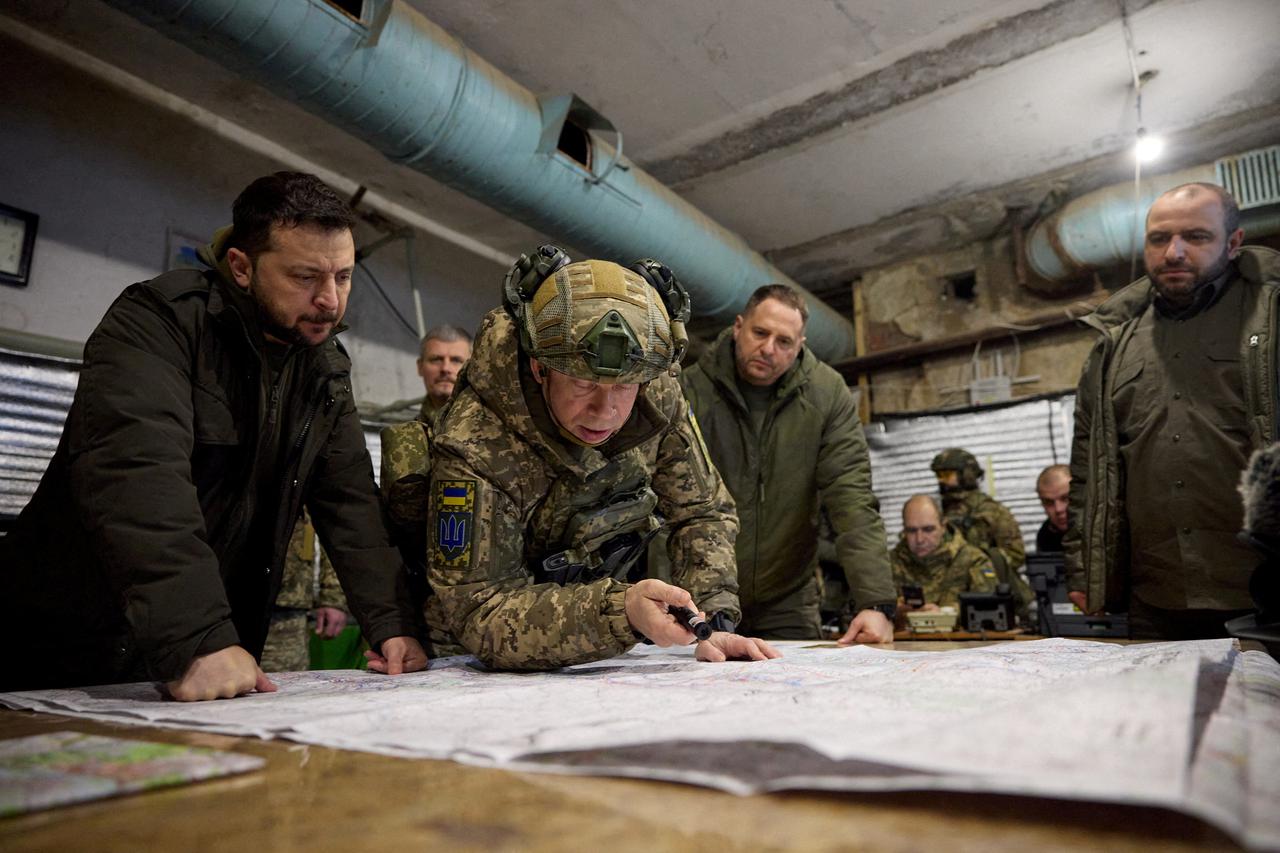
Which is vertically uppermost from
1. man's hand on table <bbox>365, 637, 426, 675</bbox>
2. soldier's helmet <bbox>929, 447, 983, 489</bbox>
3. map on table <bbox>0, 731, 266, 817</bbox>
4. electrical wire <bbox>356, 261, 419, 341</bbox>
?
electrical wire <bbox>356, 261, 419, 341</bbox>

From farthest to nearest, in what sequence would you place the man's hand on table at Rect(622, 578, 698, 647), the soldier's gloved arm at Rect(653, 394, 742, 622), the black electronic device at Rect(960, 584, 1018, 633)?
the black electronic device at Rect(960, 584, 1018, 633) → the soldier's gloved arm at Rect(653, 394, 742, 622) → the man's hand on table at Rect(622, 578, 698, 647)

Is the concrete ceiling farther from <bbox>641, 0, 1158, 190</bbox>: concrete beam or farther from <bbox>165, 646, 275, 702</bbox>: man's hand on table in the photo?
<bbox>165, 646, 275, 702</bbox>: man's hand on table

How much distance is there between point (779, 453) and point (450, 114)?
176 cm

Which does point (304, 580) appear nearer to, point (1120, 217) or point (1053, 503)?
point (1053, 503)

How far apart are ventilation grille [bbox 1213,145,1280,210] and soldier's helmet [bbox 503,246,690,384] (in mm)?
4314

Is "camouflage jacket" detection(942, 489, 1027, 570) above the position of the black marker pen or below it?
above

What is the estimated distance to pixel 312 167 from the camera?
4.27 metres

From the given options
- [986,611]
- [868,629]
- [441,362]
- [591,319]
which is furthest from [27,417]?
[986,611]

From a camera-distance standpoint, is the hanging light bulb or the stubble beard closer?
the stubble beard

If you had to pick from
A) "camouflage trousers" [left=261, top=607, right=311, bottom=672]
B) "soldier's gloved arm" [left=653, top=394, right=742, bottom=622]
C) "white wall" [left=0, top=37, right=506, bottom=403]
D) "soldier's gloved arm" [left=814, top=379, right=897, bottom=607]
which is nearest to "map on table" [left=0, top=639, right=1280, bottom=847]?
"soldier's gloved arm" [left=653, top=394, right=742, bottom=622]

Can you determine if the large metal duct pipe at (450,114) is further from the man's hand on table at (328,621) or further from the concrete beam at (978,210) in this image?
the man's hand on table at (328,621)

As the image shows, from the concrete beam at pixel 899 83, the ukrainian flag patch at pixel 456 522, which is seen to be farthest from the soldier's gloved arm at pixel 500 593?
the concrete beam at pixel 899 83

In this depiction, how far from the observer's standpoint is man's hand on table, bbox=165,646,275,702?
105 cm

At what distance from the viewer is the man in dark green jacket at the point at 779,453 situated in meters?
2.54
